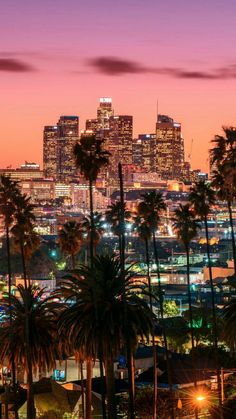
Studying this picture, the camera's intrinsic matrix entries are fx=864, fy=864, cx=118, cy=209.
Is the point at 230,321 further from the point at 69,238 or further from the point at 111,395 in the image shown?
the point at 69,238

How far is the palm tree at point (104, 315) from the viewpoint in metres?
34.4

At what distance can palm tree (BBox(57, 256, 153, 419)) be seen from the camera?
34.4m

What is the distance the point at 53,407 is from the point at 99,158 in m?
13.2

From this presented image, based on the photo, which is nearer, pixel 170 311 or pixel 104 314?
pixel 104 314

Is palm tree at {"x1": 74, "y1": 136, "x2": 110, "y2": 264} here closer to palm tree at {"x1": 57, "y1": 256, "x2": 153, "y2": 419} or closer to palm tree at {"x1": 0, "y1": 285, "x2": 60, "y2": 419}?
palm tree at {"x1": 0, "y1": 285, "x2": 60, "y2": 419}

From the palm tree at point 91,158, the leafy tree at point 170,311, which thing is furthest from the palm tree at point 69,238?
the leafy tree at point 170,311

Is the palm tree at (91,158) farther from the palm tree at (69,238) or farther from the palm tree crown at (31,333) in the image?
the palm tree at (69,238)

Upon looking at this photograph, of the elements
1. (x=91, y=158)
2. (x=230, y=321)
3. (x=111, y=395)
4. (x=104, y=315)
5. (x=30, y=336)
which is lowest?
(x=111, y=395)

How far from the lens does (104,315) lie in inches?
1358

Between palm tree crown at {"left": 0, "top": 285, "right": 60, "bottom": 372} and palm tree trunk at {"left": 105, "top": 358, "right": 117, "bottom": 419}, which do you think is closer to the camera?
palm tree trunk at {"left": 105, "top": 358, "right": 117, "bottom": 419}

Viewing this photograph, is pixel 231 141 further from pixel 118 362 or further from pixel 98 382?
pixel 118 362

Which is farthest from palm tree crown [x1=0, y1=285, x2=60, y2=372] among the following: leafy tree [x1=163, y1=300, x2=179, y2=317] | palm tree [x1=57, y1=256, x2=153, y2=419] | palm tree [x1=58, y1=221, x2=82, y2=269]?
leafy tree [x1=163, y1=300, x2=179, y2=317]

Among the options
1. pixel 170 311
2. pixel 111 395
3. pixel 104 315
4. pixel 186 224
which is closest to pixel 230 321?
pixel 111 395

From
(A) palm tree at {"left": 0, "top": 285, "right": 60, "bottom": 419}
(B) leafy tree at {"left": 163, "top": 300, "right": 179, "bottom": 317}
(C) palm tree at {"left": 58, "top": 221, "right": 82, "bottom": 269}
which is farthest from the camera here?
(B) leafy tree at {"left": 163, "top": 300, "right": 179, "bottom": 317}
